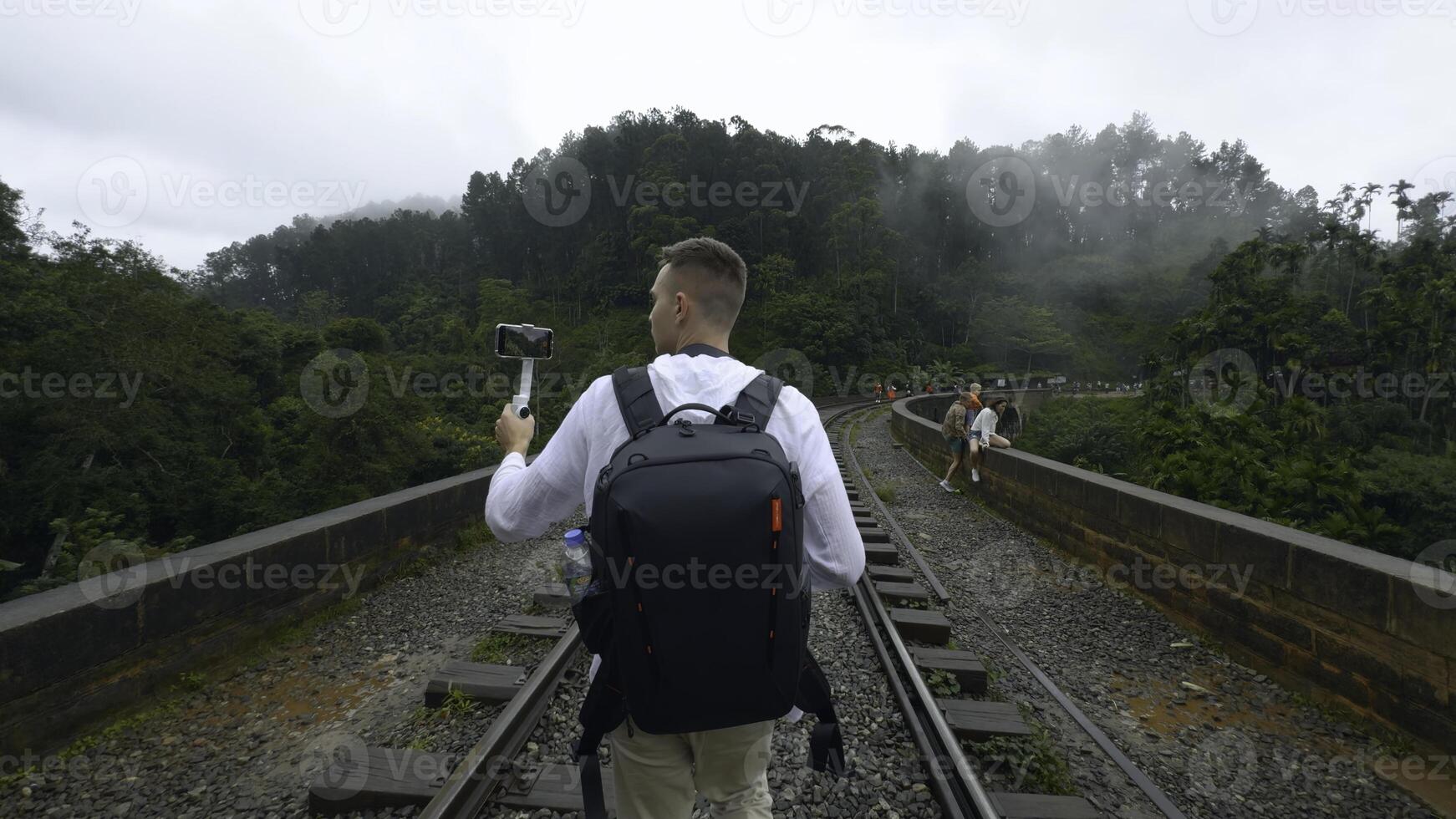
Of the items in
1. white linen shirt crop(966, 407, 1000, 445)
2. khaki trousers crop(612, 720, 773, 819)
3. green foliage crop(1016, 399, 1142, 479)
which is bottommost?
green foliage crop(1016, 399, 1142, 479)

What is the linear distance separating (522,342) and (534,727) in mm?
2225

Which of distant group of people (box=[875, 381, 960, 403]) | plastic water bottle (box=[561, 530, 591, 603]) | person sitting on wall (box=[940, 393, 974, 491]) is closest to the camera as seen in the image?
plastic water bottle (box=[561, 530, 591, 603])

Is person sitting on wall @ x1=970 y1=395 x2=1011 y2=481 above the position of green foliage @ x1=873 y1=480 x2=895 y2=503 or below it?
above

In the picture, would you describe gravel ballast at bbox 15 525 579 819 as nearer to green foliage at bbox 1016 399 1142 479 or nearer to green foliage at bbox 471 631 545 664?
green foliage at bbox 471 631 545 664

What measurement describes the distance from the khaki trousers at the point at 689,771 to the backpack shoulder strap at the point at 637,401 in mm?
648

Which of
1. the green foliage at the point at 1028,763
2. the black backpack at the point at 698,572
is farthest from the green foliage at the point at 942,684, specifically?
the black backpack at the point at 698,572

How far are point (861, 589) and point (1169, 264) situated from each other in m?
107

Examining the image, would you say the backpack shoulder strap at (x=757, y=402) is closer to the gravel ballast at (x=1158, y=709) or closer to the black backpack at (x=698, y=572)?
the black backpack at (x=698, y=572)

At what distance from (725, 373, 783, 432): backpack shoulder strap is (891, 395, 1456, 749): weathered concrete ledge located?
3.62 metres

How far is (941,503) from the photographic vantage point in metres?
9.49

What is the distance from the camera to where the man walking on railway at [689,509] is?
117 cm

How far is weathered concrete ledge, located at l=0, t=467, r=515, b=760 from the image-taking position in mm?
2975

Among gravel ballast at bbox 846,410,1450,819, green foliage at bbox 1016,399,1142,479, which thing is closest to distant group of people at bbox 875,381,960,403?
green foliage at bbox 1016,399,1142,479

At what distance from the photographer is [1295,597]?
3924 mm
